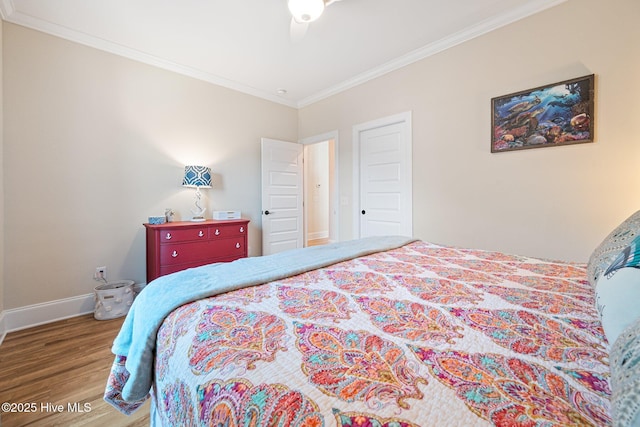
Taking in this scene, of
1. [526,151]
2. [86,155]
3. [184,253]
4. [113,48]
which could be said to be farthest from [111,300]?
[526,151]

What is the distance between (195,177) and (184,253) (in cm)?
90

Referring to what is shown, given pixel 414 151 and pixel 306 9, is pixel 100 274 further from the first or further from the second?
pixel 414 151

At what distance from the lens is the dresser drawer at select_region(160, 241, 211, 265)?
2.63m

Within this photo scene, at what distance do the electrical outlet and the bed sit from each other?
217cm

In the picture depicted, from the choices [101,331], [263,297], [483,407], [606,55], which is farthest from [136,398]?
[606,55]

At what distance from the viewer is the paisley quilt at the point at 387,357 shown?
463mm

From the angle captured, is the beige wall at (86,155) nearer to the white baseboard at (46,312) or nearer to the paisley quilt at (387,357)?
the white baseboard at (46,312)

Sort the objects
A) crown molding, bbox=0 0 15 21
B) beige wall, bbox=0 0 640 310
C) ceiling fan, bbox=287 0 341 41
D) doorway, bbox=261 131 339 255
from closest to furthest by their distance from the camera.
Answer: ceiling fan, bbox=287 0 341 41 → beige wall, bbox=0 0 640 310 → crown molding, bbox=0 0 15 21 → doorway, bbox=261 131 339 255

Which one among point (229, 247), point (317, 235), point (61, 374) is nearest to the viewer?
point (61, 374)

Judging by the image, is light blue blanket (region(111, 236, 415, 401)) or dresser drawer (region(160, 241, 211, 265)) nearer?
light blue blanket (region(111, 236, 415, 401))

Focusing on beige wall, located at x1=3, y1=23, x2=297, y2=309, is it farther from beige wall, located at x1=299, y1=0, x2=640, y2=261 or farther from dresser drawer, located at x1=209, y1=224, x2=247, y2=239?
beige wall, located at x1=299, y1=0, x2=640, y2=261

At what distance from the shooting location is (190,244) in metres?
2.80

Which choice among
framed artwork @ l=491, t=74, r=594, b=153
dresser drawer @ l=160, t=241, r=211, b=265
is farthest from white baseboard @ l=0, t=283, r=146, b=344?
framed artwork @ l=491, t=74, r=594, b=153

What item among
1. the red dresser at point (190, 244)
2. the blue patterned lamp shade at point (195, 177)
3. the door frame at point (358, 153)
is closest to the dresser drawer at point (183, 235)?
the red dresser at point (190, 244)
